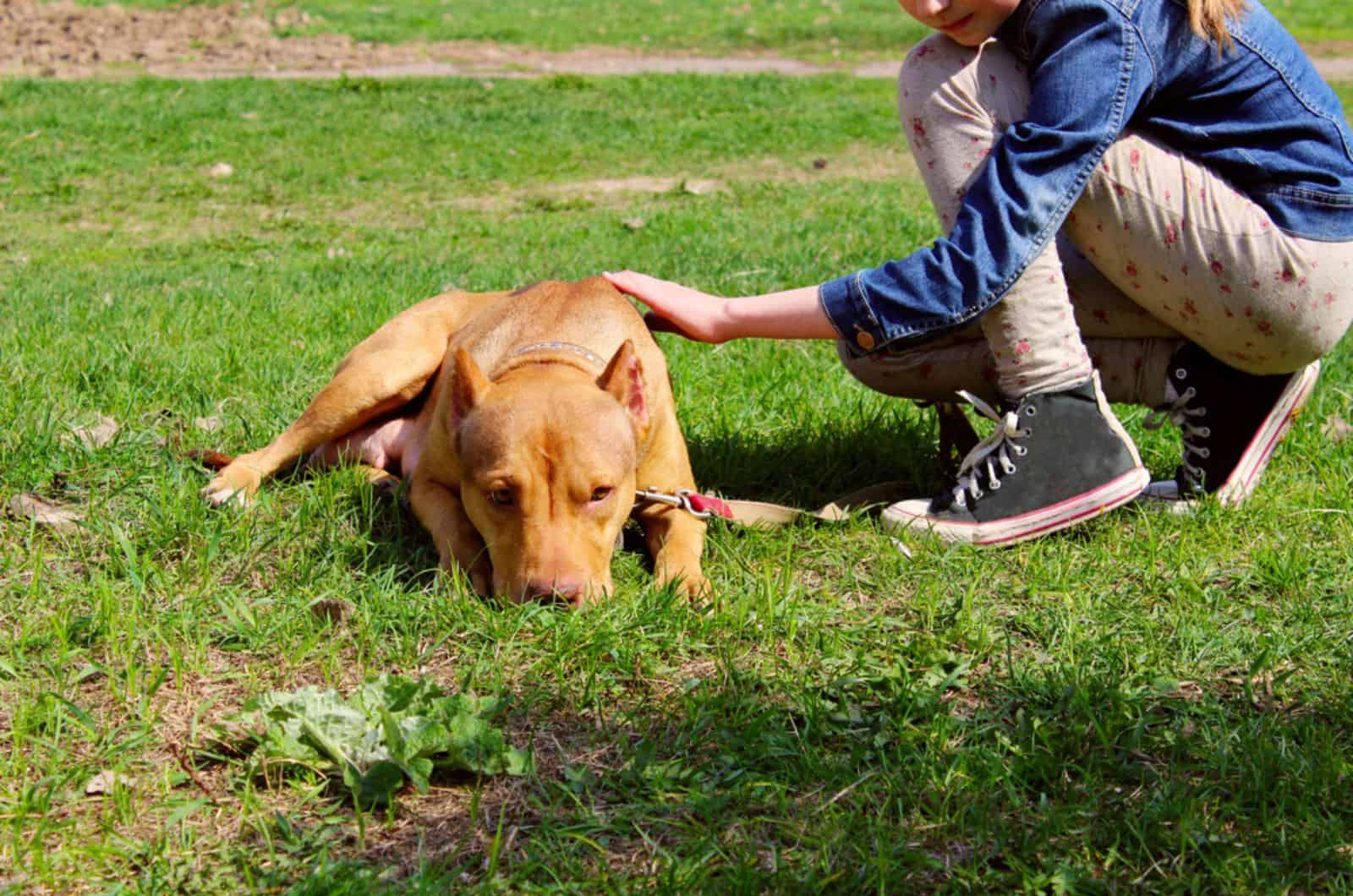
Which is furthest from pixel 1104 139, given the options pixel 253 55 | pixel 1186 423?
pixel 253 55

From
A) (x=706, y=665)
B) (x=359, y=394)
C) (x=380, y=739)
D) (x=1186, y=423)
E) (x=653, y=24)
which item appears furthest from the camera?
(x=653, y=24)

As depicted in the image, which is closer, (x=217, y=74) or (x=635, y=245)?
(x=635, y=245)

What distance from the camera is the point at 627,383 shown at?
3670 mm

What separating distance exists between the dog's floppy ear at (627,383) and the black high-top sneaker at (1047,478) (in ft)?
2.57

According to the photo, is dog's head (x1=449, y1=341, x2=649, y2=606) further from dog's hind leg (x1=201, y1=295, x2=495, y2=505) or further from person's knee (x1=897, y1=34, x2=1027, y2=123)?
person's knee (x1=897, y1=34, x2=1027, y2=123)

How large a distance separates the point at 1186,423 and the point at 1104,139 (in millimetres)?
1043

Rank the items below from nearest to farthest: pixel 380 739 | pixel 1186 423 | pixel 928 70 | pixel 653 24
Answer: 1. pixel 380 739
2. pixel 928 70
3. pixel 1186 423
4. pixel 653 24

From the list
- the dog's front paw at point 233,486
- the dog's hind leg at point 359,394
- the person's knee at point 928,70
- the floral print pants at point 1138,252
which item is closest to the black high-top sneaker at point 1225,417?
the floral print pants at point 1138,252

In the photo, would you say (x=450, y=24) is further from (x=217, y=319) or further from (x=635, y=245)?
(x=217, y=319)

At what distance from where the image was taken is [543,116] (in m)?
13.2

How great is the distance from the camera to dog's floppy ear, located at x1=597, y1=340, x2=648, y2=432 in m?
3.63

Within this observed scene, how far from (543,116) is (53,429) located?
31.7 feet

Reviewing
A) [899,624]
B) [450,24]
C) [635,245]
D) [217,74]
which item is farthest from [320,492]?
[450,24]

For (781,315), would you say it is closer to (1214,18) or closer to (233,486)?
(1214,18)
